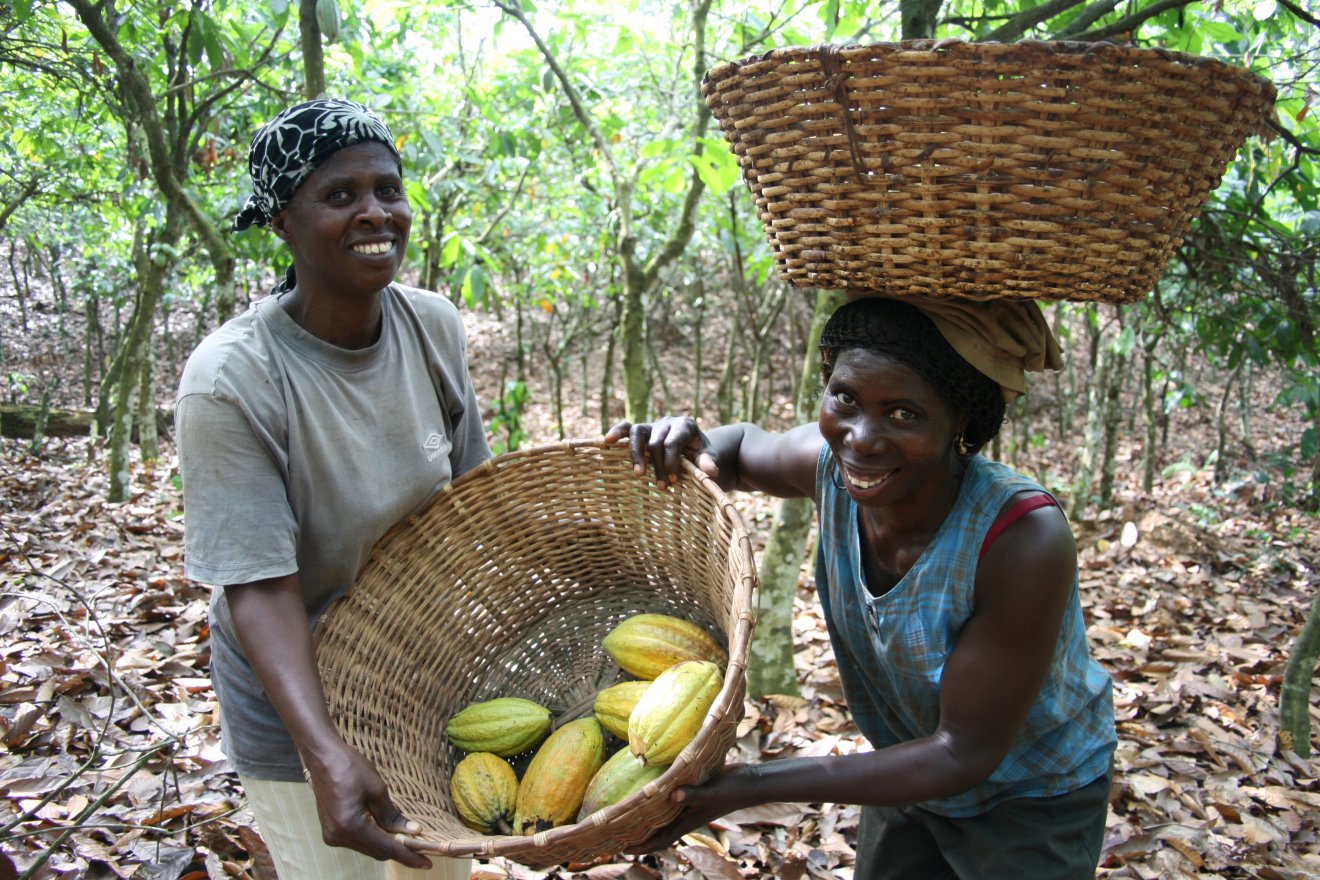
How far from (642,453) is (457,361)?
17.4 inches

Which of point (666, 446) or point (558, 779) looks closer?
point (558, 779)

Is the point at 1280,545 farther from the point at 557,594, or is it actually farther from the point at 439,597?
the point at 439,597

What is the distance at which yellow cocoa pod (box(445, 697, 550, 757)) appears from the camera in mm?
1843

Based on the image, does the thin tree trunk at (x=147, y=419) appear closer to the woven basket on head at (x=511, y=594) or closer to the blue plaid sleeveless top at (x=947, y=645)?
the woven basket on head at (x=511, y=594)

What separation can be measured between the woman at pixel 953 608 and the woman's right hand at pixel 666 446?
28 cm

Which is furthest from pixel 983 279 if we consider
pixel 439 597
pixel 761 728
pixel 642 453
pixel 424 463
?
pixel 761 728

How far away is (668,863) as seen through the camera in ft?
8.09

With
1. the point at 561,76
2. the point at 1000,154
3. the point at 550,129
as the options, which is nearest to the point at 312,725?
the point at 1000,154

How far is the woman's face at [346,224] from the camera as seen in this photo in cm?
157

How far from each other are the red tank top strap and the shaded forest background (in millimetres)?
1257

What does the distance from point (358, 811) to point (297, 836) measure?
504 millimetres

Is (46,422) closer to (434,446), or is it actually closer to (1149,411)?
(434,446)

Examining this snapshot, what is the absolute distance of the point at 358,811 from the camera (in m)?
1.33

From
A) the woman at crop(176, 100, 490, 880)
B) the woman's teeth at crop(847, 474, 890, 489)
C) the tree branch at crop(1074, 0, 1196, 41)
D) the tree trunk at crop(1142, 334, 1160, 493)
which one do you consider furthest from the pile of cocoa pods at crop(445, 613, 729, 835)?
the tree trunk at crop(1142, 334, 1160, 493)
